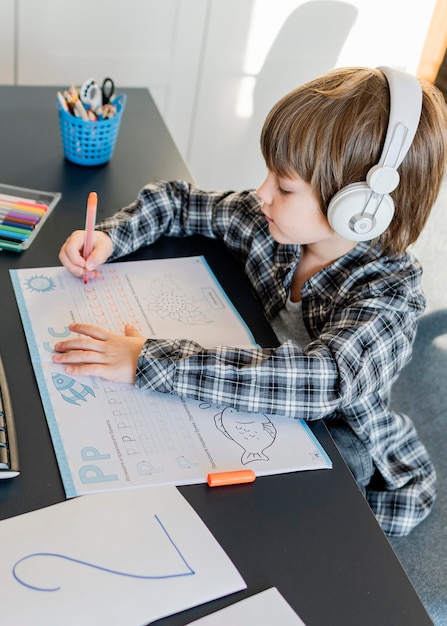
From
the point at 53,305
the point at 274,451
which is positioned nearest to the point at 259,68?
the point at 53,305

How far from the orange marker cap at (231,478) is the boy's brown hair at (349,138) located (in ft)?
1.42

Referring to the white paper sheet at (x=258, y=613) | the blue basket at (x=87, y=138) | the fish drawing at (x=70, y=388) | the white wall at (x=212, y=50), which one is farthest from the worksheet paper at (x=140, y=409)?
the white wall at (x=212, y=50)

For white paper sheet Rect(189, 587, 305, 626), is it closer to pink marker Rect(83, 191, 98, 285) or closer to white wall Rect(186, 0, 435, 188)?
pink marker Rect(83, 191, 98, 285)

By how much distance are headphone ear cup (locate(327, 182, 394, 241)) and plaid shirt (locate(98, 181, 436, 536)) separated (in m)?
0.10

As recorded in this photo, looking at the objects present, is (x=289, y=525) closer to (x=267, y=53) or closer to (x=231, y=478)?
(x=231, y=478)

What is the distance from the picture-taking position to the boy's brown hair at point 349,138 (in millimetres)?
1017

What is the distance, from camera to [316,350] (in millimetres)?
987

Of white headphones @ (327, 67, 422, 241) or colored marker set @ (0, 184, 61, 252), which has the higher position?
white headphones @ (327, 67, 422, 241)

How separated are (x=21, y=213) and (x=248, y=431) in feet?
1.81

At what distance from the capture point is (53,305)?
3.34ft

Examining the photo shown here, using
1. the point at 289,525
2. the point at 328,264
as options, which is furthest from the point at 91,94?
the point at 289,525

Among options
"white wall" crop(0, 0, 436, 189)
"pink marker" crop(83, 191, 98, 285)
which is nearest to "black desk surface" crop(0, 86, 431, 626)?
"pink marker" crop(83, 191, 98, 285)

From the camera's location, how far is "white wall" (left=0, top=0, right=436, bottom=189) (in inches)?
76.8

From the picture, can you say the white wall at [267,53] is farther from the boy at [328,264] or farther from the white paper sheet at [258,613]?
the white paper sheet at [258,613]
